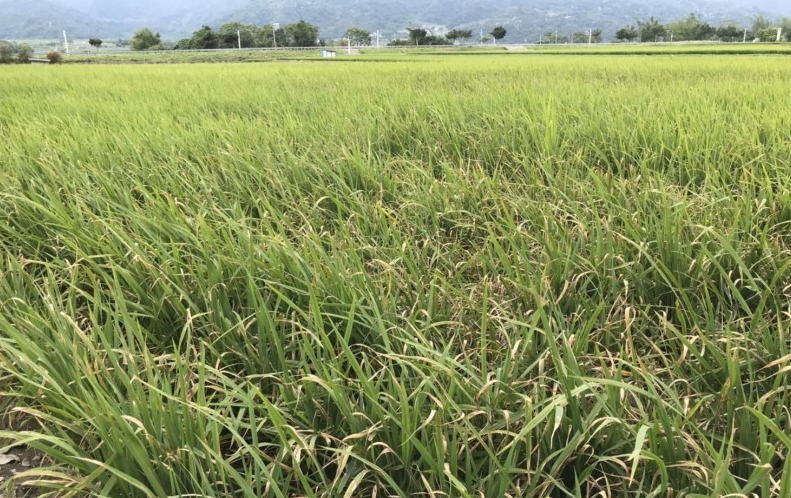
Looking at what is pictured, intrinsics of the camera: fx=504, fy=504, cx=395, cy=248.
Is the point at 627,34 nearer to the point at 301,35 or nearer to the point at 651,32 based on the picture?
the point at 651,32

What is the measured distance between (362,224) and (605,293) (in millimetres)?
835

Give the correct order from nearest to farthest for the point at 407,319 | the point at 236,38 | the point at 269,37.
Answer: the point at 407,319 → the point at 236,38 → the point at 269,37

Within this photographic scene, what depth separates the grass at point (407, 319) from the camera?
84 cm

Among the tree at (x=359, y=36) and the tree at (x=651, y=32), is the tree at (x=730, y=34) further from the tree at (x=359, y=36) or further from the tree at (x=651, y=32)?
the tree at (x=359, y=36)

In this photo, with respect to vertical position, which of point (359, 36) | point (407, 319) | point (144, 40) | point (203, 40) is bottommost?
point (407, 319)

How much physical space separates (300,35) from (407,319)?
75.2 metres

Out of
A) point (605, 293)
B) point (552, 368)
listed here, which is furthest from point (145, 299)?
point (605, 293)

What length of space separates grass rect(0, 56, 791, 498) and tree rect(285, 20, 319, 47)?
7275 centimetres

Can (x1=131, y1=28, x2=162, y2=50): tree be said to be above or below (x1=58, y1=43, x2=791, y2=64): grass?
above

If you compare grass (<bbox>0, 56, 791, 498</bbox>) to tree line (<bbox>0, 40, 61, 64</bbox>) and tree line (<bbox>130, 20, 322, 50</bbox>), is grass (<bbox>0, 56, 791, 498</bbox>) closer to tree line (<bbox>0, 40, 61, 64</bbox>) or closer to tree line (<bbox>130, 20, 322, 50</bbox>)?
tree line (<bbox>0, 40, 61, 64</bbox>)

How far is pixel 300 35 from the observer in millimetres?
69062

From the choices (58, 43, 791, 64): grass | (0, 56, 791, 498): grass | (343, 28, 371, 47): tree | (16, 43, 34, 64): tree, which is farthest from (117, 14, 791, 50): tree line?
(0, 56, 791, 498): grass

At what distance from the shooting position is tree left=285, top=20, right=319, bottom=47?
68831 mm

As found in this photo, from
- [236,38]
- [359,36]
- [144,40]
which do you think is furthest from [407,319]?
[359,36]
